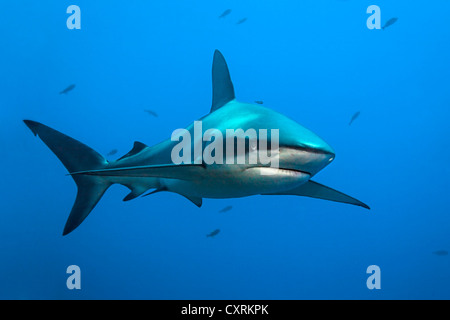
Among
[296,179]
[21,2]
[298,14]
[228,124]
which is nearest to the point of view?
[296,179]

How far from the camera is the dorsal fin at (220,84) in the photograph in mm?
3846

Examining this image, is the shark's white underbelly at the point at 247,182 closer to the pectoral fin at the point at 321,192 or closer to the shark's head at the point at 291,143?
the shark's head at the point at 291,143

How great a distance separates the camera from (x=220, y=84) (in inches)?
155

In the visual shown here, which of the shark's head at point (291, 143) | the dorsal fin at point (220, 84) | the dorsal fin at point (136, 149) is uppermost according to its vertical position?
the dorsal fin at point (220, 84)

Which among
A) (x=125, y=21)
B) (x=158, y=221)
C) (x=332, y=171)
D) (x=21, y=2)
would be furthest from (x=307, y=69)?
(x=21, y=2)

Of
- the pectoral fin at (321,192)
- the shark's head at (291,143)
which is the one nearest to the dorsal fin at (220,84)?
the shark's head at (291,143)

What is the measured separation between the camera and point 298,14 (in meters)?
24.4

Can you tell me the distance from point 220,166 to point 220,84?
54.6 inches

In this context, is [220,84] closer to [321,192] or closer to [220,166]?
[220,166]

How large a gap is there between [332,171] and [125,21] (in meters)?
16.1

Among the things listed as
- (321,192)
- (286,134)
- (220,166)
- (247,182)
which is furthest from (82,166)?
(321,192)

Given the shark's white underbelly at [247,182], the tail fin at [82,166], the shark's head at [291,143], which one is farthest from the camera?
the tail fin at [82,166]

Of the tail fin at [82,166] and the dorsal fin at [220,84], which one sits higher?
the dorsal fin at [220,84]
